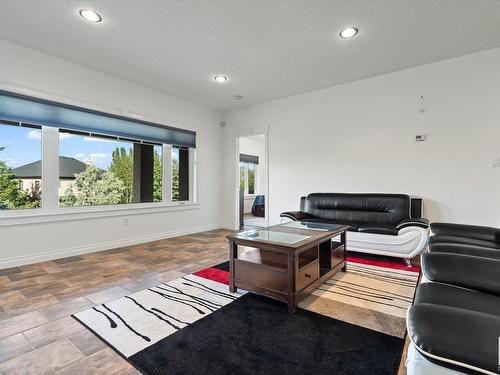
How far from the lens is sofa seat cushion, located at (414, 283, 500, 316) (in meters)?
1.16

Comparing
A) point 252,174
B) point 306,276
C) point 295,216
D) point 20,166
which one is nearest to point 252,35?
point 295,216

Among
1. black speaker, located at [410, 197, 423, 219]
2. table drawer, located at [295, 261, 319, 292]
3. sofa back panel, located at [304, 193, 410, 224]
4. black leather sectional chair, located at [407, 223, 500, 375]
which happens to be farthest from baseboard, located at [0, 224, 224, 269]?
black leather sectional chair, located at [407, 223, 500, 375]

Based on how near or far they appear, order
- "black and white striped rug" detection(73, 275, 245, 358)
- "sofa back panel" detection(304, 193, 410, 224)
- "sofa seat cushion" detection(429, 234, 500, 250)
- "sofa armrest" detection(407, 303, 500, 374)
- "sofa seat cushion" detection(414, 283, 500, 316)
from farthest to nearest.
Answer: "sofa back panel" detection(304, 193, 410, 224) < "sofa seat cushion" detection(429, 234, 500, 250) < "black and white striped rug" detection(73, 275, 245, 358) < "sofa seat cushion" detection(414, 283, 500, 316) < "sofa armrest" detection(407, 303, 500, 374)

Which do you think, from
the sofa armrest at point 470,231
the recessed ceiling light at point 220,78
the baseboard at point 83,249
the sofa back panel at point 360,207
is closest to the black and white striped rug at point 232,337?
the sofa armrest at point 470,231

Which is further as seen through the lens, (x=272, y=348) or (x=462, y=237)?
(x=462, y=237)

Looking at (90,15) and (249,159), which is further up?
(90,15)

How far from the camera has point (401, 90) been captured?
4.07m

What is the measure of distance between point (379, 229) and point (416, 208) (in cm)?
85

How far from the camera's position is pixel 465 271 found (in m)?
1.38

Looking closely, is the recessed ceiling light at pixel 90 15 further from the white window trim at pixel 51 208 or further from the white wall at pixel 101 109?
the white window trim at pixel 51 208

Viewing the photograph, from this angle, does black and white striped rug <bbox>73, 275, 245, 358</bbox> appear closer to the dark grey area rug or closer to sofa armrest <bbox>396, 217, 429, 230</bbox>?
the dark grey area rug

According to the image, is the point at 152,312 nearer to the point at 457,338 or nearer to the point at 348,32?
the point at 457,338

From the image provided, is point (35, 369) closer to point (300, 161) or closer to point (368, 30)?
point (368, 30)

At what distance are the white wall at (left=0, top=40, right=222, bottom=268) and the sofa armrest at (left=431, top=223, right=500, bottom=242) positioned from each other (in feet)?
13.8
